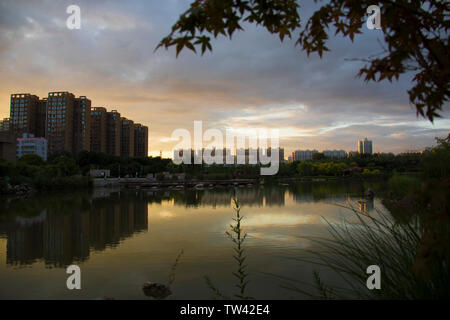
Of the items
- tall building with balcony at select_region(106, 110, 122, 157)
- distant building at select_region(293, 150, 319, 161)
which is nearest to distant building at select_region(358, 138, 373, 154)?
distant building at select_region(293, 150, 319, 161)

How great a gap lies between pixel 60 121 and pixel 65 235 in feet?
185

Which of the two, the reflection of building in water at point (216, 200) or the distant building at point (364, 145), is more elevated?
the distant building at point (364, 145)

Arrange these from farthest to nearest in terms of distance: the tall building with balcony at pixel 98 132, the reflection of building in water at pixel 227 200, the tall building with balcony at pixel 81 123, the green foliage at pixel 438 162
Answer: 1. the tall building with balcony at pixel 98 132
2. the tall building with balcony at pixel 81 123
3. the reflection of building in water at pixel 227 200
4. the green foliage at pixel 438 162

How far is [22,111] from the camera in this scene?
205 feet

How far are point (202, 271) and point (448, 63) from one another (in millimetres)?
4889

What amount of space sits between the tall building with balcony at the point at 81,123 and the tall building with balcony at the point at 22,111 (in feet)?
42.6

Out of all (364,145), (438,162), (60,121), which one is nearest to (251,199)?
(438,162)

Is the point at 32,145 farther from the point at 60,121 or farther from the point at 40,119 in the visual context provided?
the point at 40,119

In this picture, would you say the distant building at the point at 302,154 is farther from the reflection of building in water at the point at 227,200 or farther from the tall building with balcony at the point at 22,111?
the reflection of building in water at the point at 227,200

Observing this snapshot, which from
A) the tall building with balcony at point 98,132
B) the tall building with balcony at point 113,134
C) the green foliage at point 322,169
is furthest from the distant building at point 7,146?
the green foliage at point 322,169

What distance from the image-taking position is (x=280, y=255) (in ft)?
20.1

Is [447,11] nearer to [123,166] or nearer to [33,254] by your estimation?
[33,254]

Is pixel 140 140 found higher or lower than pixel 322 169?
higher

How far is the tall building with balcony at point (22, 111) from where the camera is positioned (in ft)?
203
